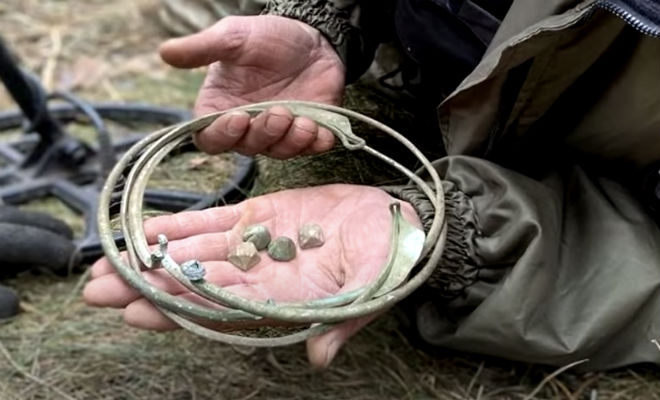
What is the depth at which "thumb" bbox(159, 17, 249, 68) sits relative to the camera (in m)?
1.22

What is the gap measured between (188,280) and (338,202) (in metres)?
0.28

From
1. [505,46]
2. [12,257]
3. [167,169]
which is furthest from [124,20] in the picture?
[505,46]

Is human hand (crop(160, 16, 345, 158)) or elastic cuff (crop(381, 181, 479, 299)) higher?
human hand (crop(160, 16, 345, 158))

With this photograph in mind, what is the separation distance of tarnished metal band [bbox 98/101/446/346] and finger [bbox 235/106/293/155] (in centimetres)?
4

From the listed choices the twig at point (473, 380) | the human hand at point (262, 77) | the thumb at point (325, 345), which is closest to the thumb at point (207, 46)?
the human hand at point (262, 77)

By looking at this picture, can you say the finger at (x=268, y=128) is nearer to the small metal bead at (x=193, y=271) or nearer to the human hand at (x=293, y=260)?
the human hand at (x=293, y=260)

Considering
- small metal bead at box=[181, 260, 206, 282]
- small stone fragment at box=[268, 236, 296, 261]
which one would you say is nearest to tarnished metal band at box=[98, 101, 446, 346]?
small metal bead at box=[181, 260, 206, 282]

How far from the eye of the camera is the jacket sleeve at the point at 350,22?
1.48m

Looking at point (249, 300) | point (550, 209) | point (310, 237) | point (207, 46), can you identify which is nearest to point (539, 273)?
point (550, 209)

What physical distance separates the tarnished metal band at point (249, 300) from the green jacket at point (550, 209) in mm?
76

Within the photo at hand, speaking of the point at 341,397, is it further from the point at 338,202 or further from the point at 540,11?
the point at 540,11

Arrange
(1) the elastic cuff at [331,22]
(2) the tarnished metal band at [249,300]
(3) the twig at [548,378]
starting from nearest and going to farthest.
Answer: (2) the tarnished metal band at [249,300] → (3) the twig at [548,378] → (1) the elastic cuff at [331,22]

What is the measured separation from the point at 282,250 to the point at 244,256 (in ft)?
0.18

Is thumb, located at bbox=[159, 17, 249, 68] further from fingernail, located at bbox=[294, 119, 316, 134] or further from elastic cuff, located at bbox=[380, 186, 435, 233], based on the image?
elastic cuff, located at bbox=[380, 186, 435, 233]
